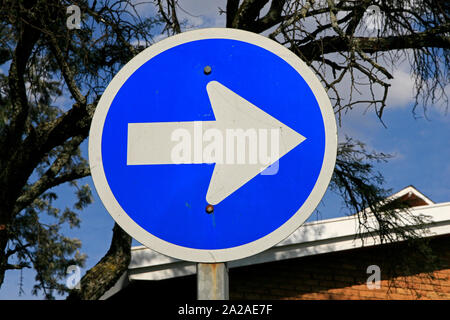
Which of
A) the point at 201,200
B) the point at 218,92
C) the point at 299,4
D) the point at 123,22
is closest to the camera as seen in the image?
the point at 201,200

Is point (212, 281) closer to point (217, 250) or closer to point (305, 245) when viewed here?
point (217, 250)

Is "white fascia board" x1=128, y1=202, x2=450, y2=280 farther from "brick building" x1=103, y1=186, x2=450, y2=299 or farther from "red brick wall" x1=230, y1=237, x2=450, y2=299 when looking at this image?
"red brick wall" x1=230, y1=237, x2=450, y2=299

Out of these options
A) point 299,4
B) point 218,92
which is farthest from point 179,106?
point 299,4

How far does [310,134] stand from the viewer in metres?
2.02

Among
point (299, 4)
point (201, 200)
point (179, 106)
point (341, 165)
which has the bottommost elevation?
point (201, 200)

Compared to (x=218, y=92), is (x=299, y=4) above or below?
above

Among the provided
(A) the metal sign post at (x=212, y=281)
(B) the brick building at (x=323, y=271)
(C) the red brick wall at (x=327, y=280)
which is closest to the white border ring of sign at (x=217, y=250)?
(A) the metal sign post at (x=212, y=281)

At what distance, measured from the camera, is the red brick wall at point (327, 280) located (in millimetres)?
8984

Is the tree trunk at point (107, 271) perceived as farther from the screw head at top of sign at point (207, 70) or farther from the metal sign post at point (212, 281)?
the metal sign post at point (212, 281)

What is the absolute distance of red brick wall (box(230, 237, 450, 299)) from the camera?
8984 mm

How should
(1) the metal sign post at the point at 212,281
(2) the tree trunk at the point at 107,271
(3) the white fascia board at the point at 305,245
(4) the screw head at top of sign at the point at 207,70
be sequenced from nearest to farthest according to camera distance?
(1) the metal sign post at the point at 212,281 → (4) the screw head at top of sign at the point at 207,70 → (2) the tree trunk at the point at 107,271 → (3) the white fascia board at the point at 305,245

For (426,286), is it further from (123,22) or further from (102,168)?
(102,168)

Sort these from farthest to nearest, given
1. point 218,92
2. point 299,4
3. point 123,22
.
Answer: point 123,22, point 299,4, point 218,92
